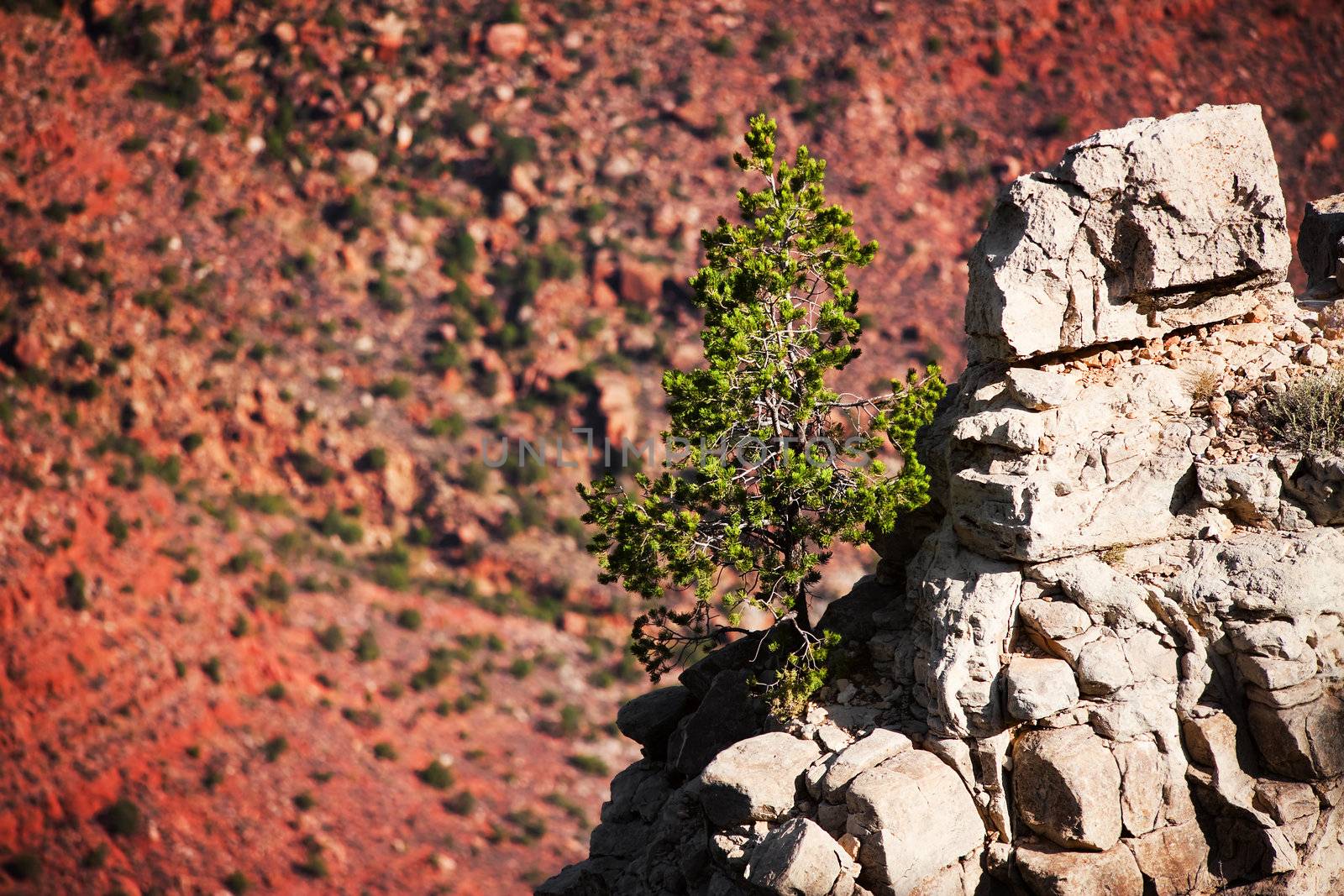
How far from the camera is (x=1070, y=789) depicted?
45.8 ft

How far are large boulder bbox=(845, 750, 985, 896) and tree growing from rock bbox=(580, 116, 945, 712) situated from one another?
2006 millimetres

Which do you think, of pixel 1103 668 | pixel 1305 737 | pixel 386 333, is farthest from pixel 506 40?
pixel 1305 737

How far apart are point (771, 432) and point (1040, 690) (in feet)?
16.3

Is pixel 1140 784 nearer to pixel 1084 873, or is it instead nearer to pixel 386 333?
pixel 1084 873

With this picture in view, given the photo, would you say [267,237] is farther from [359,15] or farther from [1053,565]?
[1053,565]

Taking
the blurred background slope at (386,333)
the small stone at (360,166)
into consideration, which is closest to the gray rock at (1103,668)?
the blurred background slope at (386,333)

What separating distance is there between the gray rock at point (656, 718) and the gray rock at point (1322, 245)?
11.8m

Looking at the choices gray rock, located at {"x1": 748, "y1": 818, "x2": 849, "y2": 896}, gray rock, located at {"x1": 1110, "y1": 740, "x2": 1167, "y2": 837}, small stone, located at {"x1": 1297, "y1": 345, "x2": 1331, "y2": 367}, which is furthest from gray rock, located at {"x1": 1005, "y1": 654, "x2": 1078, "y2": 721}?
small stone, located at {"x1": 1297, "y1": 345, "x2": 1331, "y2": 367}

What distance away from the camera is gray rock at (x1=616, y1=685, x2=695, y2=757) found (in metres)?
19.9

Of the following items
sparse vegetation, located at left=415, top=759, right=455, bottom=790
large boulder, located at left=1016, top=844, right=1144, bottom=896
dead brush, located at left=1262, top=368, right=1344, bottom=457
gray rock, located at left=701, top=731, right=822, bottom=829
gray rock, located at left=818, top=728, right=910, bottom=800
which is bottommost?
sparse vegetation, located at left=415, top=759, right=455, bottom=790

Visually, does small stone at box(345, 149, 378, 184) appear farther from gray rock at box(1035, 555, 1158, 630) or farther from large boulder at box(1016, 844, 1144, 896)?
large boulder at box(1016, 844, 1144, 896)

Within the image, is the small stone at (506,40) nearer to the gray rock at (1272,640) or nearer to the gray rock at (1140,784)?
the gray rock at (1272,640)

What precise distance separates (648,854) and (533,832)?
95.7ft

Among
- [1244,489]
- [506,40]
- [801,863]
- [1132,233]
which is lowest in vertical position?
[801,863]
